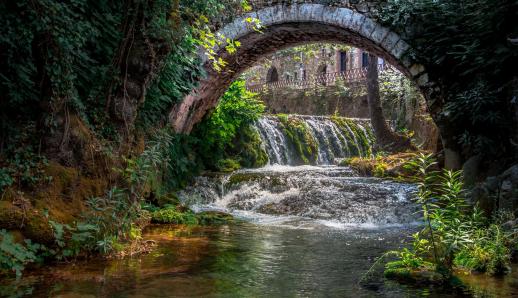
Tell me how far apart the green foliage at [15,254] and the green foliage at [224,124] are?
6976 mm

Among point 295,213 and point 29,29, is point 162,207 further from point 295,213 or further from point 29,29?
point 29,29

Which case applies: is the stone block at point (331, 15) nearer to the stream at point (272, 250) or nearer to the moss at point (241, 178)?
the stream at point (272, 250)

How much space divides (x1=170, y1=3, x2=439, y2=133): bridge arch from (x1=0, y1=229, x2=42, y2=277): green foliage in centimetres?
533

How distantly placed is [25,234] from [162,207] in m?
4.09

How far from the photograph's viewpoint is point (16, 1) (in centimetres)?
454

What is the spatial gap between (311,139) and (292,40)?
5.65 m

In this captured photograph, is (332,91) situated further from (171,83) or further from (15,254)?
(15,254)

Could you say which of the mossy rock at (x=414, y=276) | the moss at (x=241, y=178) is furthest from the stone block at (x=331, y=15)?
the mossy rock at (x=414, y=276)

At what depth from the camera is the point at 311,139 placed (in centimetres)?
1527

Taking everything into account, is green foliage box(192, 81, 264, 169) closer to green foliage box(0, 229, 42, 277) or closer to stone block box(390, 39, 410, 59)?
stone block box(390, 39, 410, 59)

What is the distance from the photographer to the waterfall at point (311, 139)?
47.3 feet

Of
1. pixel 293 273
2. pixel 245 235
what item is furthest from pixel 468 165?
pixel 293 273

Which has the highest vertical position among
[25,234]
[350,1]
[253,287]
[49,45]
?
[350,1]

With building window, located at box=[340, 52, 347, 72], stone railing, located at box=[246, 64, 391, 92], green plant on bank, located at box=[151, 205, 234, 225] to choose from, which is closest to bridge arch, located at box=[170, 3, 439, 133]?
green plant on bank, located at box=[151, 205, 234, 225]
